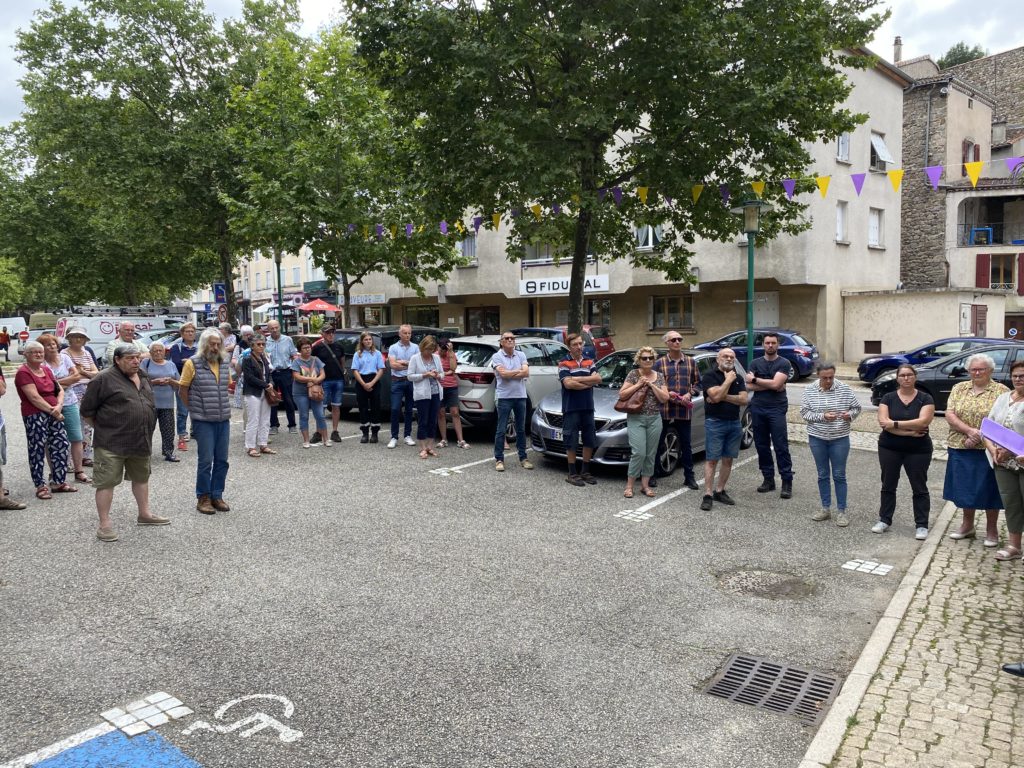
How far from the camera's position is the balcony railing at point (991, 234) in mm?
33000

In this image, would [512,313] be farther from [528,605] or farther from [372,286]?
[528,605]

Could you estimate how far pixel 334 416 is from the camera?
1192 cm

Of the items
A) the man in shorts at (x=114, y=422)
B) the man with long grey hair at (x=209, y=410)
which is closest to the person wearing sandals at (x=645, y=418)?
the man with long grey hair at (x=209, y=410)

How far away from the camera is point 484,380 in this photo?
11523 millimetres

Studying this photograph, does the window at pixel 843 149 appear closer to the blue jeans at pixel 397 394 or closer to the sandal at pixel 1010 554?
the blue jeans at pixel 397 394

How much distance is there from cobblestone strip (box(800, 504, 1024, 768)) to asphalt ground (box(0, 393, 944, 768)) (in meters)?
0.21

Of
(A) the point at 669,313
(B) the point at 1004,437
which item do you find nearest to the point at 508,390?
(B) the point at 1004,437

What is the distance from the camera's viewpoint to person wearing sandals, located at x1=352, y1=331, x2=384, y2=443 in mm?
11648

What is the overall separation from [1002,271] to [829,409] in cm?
3108

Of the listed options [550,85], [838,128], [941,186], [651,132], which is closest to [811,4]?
[838,128]

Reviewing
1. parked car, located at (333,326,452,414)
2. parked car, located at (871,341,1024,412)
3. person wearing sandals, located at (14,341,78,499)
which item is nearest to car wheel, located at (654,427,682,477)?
parked car, located at (333,326,452,414)

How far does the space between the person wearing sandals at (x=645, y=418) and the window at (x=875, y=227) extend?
23317 mm

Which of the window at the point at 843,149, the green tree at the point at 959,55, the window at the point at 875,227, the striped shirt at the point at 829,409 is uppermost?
the green tree at the point at 959,55

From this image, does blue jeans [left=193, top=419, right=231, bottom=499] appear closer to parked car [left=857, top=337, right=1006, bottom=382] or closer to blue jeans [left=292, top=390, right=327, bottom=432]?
blue jeans [left=292, top=390, right=327, bottom=432]
